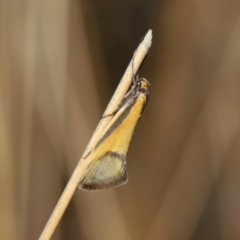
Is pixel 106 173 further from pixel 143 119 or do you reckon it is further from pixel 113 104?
pixel 143 119

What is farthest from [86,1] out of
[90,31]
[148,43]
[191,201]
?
[191,201]

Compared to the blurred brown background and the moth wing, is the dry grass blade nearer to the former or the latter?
the moth wing

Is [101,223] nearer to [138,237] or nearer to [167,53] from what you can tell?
[138,237]

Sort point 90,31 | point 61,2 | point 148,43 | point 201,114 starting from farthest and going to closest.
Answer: point 201,114 → point 90,31 → point 61,2 → point 148,43

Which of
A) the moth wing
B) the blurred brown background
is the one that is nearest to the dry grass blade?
the moth wing

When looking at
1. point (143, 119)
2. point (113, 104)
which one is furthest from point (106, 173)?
point (143, 119)

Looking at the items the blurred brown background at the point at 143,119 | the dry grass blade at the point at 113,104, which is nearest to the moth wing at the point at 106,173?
the dry grass blade at the point at 113,104

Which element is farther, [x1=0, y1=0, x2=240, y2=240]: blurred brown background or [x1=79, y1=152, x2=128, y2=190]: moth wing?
[x1=0, y1=0, x2=240, y2=240]: blurred brown background

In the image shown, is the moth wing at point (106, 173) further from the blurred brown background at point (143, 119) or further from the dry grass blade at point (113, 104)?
the blurred brown background at point (143, 119)
